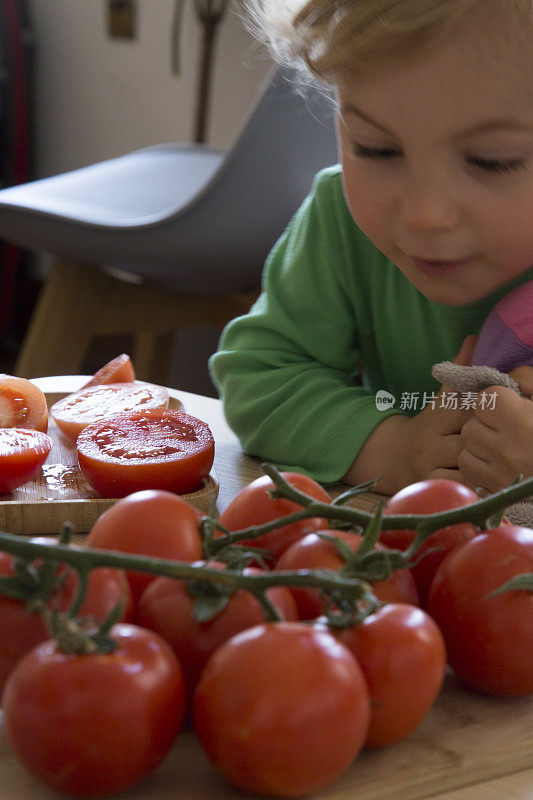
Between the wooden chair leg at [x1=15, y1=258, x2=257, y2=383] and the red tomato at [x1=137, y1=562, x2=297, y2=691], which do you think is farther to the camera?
the wooden chair leg at [x1=15, y1=258, x2=257, y2=383]

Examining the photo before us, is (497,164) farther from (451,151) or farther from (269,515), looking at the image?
(269,515)

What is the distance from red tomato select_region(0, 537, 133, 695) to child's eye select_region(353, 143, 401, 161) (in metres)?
0.49

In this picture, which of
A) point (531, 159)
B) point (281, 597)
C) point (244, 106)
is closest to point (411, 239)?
point (531, 159)

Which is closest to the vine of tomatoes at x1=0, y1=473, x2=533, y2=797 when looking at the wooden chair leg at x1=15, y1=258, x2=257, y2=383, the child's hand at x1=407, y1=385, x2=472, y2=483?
the child's hand at x1=407, y1=385, x2=472, y2=483

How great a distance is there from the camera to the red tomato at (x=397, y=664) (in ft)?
1.27

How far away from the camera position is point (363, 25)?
76 centimetres

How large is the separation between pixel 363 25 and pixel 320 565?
1.59 feet

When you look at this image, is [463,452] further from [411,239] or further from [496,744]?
[496,744]

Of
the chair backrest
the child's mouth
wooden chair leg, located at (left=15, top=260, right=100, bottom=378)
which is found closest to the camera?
the child's mouth

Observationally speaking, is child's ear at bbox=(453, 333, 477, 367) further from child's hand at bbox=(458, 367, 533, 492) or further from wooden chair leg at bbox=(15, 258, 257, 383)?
wooden chair leg at bbox=(15, 258, 257, 383)

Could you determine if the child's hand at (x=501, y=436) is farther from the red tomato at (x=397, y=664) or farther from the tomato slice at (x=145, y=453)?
the red tomato at (x=397, y=664)

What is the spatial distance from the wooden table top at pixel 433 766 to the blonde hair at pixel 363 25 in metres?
0.48

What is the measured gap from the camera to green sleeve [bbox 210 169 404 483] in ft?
3.14

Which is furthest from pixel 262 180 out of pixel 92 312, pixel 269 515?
pixel 269 515
